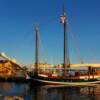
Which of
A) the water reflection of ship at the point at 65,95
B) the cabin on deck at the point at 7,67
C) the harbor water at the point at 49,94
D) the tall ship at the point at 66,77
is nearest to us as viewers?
the harbor water at the point at 49,94

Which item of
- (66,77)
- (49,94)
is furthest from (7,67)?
(49,94)

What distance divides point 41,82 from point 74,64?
1159 cm

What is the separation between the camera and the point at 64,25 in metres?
94.8

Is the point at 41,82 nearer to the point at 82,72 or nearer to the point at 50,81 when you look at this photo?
the point at 50,81

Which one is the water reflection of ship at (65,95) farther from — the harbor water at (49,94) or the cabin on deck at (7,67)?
the cabin on deck at (7,67)

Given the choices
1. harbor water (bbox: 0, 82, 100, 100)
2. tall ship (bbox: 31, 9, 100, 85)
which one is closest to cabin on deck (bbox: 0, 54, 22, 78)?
tall ship (bbox: 31, 9, 100, 85)

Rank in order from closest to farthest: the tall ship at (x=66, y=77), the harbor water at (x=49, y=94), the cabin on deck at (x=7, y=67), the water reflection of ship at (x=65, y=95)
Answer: the harbor water at (x=49, y=94) < the water reflection of ship at (x=65, y=95) < the tall ship at (x=66, y=77) < the cabin on deck at (x=7, y=67)

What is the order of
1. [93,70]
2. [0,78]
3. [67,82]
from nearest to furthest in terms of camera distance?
1. [67,82]
2. [93,70]
3. [0,78]

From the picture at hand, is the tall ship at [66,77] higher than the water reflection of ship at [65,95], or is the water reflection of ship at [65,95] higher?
the tall ship at [66,77]

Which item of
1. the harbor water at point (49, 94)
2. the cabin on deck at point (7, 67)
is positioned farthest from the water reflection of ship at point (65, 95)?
the cabin on deck at point (7, 67)

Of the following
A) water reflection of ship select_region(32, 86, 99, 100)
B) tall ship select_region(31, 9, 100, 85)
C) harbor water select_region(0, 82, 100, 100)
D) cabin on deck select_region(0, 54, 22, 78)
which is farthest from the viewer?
cabin on deck select_region(0, 54, 22, 78)

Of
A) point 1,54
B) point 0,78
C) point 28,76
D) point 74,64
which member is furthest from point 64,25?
point 1,54

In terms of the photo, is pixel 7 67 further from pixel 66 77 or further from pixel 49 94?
pixel 49 94

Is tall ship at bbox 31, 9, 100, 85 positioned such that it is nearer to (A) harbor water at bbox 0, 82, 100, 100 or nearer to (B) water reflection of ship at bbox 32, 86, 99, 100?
(A) harbor water at bbox 0, 82, 100, 100
